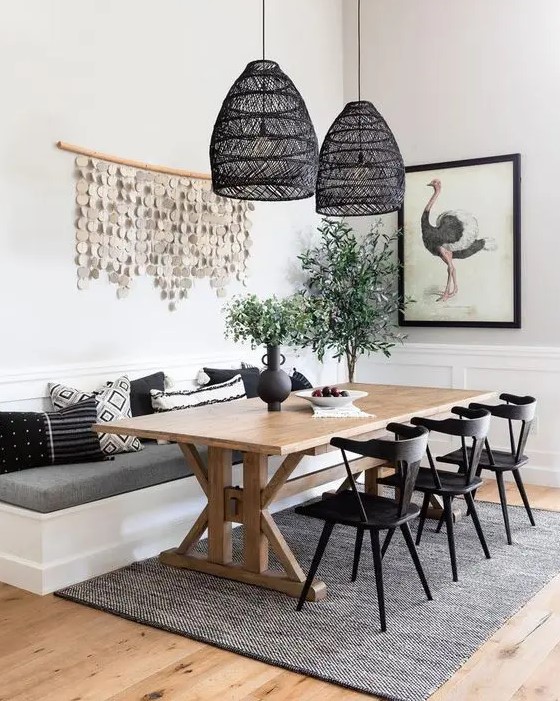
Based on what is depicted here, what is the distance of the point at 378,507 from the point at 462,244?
10.3 ft

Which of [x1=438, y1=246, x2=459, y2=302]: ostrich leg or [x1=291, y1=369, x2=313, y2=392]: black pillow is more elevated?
[x1=438, y1=246, x2=459, y2=302]: ostrich leg

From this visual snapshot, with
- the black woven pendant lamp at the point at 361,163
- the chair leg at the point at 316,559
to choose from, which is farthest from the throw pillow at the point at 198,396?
the chair leg at the point at 316,559

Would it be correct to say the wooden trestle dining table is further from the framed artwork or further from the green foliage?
the framed artwork

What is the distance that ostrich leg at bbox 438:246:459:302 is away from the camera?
5988mm

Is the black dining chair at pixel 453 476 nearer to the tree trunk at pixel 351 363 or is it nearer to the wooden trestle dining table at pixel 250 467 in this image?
the wooden trestle dining table at pixel 250 467

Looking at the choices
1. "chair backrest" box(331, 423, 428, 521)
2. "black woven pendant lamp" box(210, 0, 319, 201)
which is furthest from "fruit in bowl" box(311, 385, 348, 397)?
"black woven pendant lamp" box(210, 0, 319, 201)

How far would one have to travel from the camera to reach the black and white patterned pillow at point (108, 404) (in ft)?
13.5

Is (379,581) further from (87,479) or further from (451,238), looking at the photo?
(451,238)

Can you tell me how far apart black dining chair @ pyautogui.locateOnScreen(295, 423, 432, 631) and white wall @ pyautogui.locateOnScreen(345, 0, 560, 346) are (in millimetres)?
2741

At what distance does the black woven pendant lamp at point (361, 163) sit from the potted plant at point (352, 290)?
159 centimetres

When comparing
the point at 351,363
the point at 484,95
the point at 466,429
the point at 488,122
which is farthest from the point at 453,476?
the point at 484,95

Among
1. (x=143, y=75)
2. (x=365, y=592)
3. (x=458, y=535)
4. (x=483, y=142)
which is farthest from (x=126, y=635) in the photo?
(x=483, y=142)

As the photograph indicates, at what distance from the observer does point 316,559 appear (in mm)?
3209

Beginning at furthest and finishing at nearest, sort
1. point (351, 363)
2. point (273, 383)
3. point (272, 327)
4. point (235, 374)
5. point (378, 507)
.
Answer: point (351, 363) < point (235, 374) < point (273, 383) < point (272, 327) < point (378, 507)
